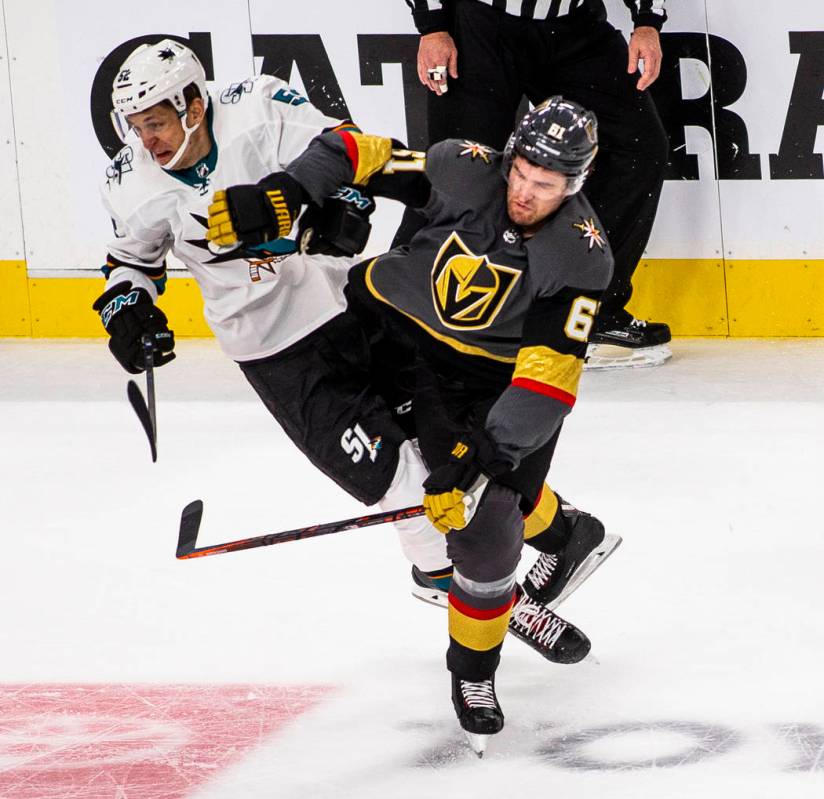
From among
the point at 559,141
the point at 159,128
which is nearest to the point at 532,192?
the point at 559,141

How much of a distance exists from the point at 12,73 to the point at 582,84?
2.37 metres

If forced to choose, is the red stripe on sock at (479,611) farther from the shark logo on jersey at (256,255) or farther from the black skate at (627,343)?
the black skate at (627,343)

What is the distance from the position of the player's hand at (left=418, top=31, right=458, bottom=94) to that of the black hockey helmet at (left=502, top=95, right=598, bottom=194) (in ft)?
7.40

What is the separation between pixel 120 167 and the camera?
285cm

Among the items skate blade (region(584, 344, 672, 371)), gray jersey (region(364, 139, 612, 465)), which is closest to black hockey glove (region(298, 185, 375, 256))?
gray jersey (region(364, 139, 612, 465))

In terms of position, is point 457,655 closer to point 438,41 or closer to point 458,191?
point 458,191

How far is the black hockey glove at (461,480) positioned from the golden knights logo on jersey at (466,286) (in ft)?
0.83

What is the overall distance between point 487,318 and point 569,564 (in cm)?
73

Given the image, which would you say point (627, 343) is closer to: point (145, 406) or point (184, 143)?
point (145, 406)

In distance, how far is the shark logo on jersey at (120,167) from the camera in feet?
9.28

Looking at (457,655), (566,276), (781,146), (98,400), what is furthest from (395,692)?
(781,146)

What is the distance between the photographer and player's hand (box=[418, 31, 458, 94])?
4.64 meters

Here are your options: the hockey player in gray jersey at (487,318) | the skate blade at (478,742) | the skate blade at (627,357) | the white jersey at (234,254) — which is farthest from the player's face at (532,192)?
the skate blade at (627,357)

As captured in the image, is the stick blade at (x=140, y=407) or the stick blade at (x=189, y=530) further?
the stick blade at (x=140, y=407)
